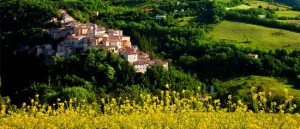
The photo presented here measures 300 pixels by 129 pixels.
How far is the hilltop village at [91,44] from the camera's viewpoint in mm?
50747

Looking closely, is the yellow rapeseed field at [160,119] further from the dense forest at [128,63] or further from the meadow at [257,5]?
the meadow at [257,5]

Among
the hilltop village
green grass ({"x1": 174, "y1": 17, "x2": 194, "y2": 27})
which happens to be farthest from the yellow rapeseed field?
green grass ({"x1": 174, "y1": 17, "x2": 194, "y2": 27})

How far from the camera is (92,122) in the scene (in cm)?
913

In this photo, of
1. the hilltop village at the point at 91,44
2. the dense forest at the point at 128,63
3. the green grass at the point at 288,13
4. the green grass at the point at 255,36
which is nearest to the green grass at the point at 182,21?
the dense forest at the point at 128,63

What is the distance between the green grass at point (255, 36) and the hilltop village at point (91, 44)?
1348cm

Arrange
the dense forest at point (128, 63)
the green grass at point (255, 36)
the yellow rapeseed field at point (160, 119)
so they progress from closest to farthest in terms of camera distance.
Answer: the yellow rapeseed field at point (160, 119), the dense forest at point (128, 63), the green grass at point (255, 36)

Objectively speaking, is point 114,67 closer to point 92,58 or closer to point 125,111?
point 92,58

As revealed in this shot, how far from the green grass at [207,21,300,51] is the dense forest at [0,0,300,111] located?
1769 mm

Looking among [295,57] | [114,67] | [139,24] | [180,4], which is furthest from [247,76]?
[180,4]

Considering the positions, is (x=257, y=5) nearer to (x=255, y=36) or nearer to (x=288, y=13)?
(x=288, y=13)

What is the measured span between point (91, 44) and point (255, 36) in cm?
2285

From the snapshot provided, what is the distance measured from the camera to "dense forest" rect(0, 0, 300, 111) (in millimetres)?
44288

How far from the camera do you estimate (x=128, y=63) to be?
4809 centimetres

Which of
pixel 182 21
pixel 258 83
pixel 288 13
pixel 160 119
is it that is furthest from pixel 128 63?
pixel 288 13
